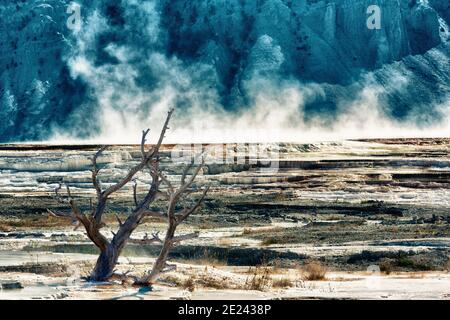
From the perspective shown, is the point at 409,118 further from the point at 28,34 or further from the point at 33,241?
the point at 33,241

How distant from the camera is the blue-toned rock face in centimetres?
10219

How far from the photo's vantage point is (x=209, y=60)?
347 feet

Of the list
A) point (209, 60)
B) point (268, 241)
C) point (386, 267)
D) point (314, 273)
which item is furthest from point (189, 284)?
point (209, 60)

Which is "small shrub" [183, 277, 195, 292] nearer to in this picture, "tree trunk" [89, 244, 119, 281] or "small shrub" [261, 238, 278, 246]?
"tree trunk" [89, 244, 119, 281]

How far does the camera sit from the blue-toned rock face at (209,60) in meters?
102

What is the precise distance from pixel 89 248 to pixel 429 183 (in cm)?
2733

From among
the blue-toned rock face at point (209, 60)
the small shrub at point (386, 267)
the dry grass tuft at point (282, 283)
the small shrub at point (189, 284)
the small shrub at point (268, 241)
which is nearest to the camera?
the small shrub at point (189, 284)

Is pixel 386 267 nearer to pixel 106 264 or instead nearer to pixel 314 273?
pixel 314 273

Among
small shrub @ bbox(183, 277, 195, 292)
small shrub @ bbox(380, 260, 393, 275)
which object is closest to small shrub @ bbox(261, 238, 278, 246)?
small shrub @ bbox(380, 260, 393, 275)

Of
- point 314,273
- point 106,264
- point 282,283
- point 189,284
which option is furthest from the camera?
point 314,273

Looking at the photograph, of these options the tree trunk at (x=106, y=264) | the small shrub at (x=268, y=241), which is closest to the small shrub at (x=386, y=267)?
the small shrub at (x=268, y=241)

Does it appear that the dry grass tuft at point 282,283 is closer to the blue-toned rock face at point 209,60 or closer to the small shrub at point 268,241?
the small shrub at point 268,241
